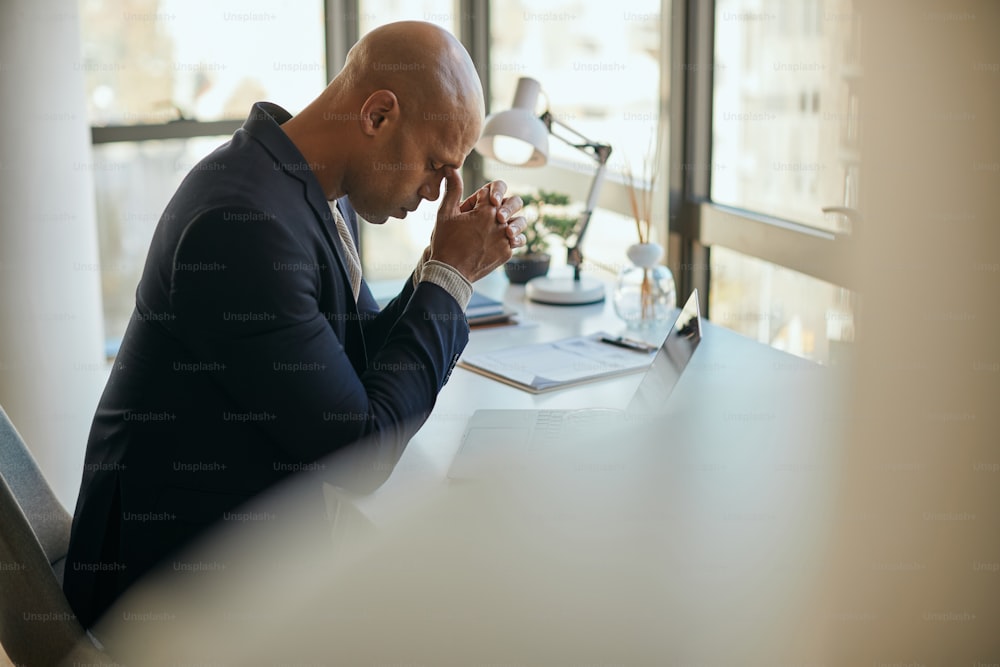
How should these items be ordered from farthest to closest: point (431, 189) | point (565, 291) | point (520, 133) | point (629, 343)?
point (565, 291), point (520, 133), point (629, 343), point (431, 189)

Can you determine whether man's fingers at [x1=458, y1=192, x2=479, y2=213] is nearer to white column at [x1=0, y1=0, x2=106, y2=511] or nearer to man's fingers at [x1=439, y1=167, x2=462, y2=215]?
man's fingers at [x1=439, y1=167, x2=462, y2=215]

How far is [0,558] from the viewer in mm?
1229

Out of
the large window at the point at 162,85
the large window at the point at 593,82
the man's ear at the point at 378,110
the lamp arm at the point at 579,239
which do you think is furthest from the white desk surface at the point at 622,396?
the large window at the point at 162,85

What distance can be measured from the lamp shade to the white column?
117cm

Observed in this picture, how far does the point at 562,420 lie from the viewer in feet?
5.78

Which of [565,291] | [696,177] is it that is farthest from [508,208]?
[696,177]

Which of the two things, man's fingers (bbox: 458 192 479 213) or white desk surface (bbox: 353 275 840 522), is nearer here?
white desk surface (bbox: 353 275 840 522)

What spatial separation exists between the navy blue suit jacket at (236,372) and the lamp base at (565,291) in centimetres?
122

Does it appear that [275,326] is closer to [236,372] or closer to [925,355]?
[236,372]

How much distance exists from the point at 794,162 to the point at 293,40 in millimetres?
1968

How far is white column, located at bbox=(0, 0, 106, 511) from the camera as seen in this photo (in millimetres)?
2629

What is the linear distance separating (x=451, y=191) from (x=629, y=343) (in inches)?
32.4

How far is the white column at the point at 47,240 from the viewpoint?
263 centimetres

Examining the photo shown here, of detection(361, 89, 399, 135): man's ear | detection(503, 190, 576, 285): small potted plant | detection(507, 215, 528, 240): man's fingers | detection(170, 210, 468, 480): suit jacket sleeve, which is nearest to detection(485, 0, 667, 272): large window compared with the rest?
detection(503, 190, 576, 285): small potted plant
